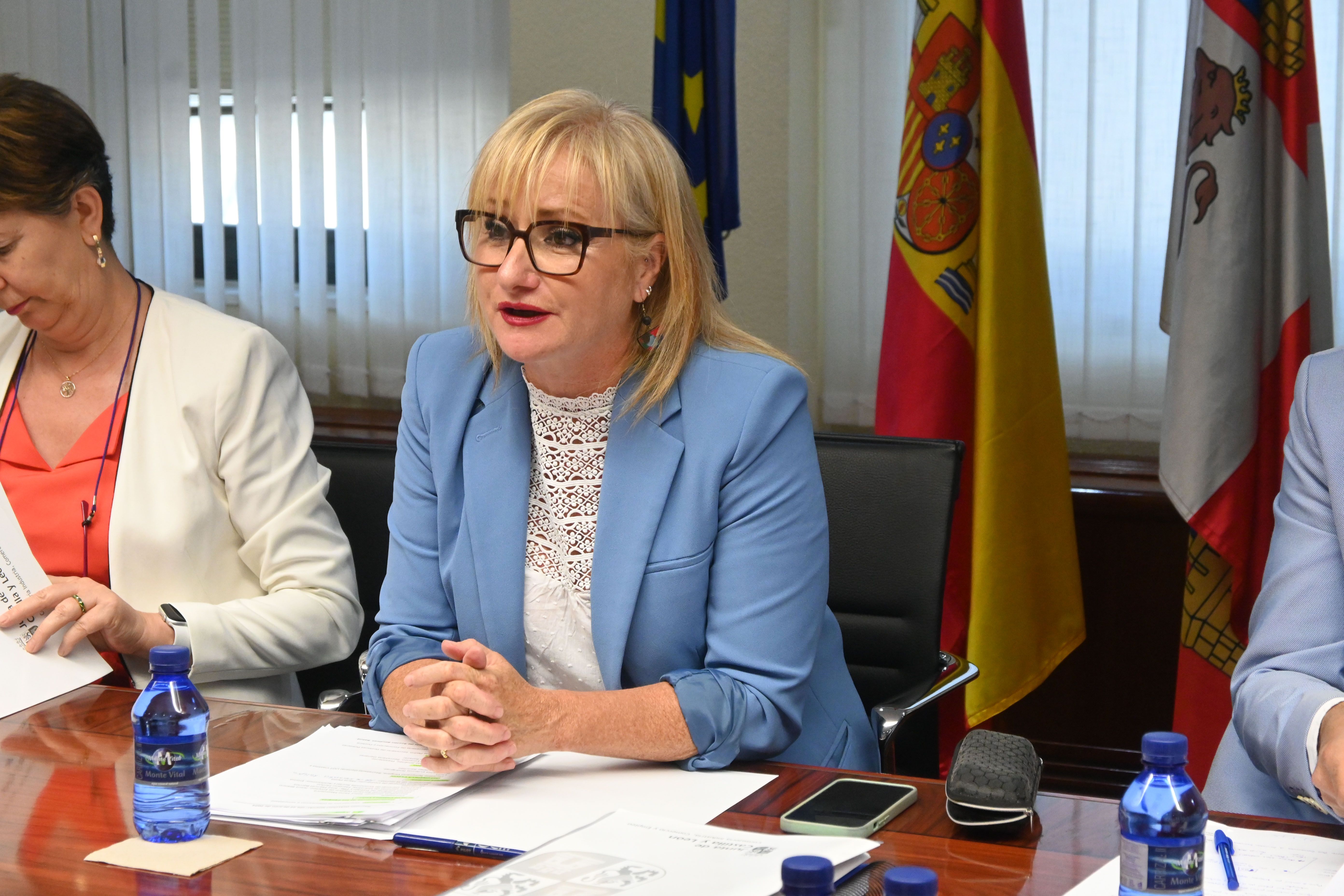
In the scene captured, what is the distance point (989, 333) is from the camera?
8.64 ft

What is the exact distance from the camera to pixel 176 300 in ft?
7.28

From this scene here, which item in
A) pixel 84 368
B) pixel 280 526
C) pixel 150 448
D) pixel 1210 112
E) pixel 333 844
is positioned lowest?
pixel 333 844

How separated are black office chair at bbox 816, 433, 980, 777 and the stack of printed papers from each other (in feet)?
2.55

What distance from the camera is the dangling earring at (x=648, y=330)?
1.77m

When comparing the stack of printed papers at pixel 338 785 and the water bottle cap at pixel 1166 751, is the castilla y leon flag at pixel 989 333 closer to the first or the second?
the stack of printed papers at pixel 338 785

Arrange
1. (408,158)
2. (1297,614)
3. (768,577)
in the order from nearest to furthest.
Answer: (1297,614), (768,577), (408,158)

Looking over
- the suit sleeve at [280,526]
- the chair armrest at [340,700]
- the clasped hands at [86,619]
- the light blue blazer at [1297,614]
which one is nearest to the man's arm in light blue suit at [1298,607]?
the light blue blazer at [1297,614]

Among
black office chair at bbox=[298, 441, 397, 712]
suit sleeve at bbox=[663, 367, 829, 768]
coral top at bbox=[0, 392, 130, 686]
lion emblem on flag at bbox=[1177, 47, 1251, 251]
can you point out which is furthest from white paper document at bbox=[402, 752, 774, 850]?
lion emblem on flag at bbox=[1177, 47, 1251, 251]

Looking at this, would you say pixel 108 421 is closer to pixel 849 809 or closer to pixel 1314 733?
pixel 849 809

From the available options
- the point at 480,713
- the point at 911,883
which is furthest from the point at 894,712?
the point at 911,883

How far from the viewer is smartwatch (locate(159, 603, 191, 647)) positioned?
190 cm

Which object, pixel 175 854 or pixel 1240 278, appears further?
pixel 1240 278

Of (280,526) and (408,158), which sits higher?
(408,158)

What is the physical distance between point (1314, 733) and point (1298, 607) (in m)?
0.20
